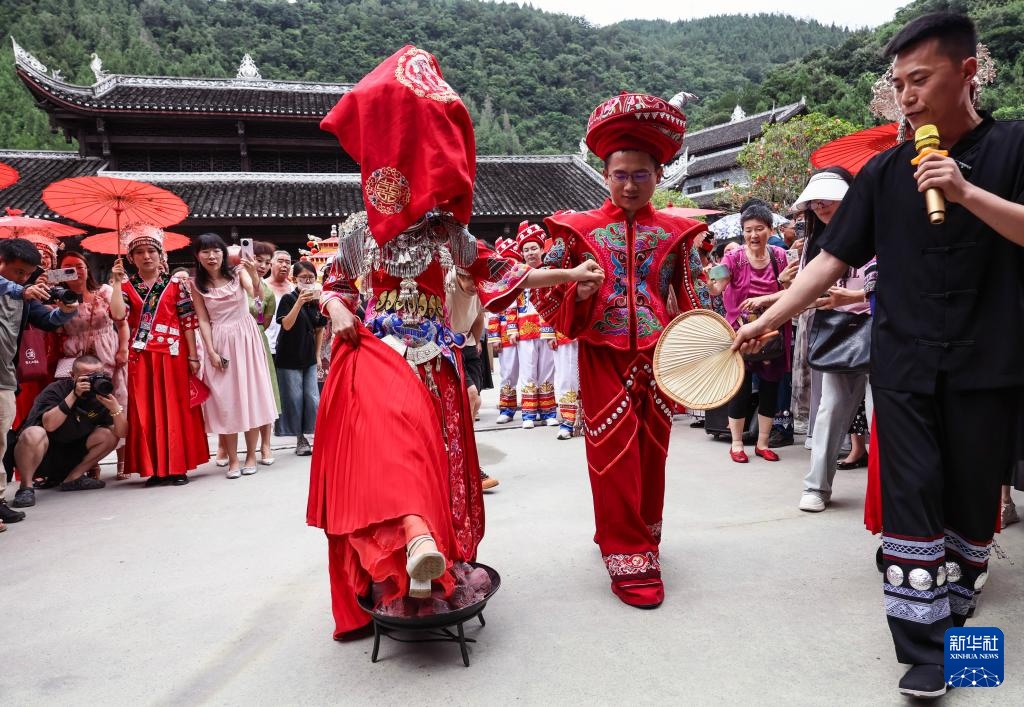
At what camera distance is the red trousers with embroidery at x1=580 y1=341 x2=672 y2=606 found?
9.59ft

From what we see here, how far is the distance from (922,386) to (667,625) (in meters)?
1.29

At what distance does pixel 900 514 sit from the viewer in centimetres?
210

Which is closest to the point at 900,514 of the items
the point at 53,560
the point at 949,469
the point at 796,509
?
the point at 949,469

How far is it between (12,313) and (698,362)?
432cm

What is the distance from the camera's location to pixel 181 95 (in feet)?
56.3

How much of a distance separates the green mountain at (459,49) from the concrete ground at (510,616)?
29.6 m

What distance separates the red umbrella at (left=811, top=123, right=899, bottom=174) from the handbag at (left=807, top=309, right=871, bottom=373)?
0.95m

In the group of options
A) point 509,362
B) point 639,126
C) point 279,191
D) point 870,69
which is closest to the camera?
point 639,126

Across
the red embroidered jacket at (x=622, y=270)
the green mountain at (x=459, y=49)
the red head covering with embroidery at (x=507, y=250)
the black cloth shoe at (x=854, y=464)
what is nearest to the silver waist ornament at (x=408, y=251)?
the red head covering with embroidery at (x=507, y=250)

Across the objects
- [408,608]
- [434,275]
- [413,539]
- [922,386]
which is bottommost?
[408,608]

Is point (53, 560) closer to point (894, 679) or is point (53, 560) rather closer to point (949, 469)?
point (894, 679)

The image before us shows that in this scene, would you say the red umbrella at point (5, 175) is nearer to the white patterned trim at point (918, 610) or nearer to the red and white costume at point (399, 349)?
the red and white costume at point (399, 349)

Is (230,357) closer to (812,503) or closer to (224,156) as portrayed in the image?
(812,503)

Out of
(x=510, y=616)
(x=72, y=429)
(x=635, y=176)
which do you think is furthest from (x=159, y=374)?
(x=635, y=176)
